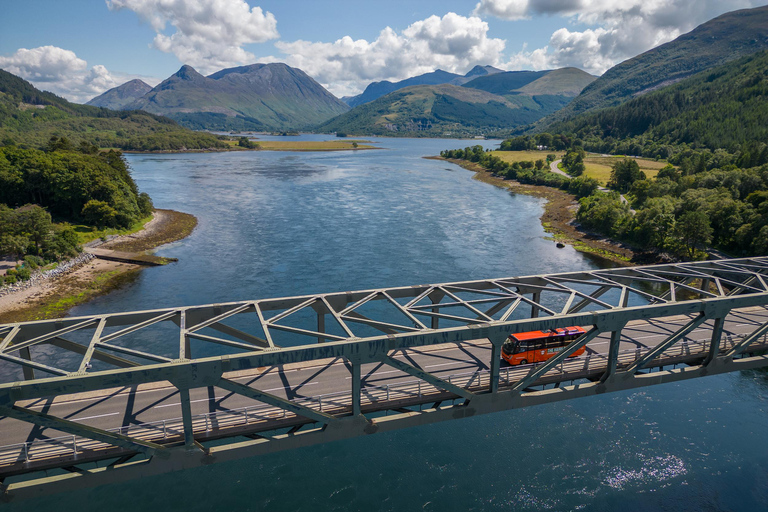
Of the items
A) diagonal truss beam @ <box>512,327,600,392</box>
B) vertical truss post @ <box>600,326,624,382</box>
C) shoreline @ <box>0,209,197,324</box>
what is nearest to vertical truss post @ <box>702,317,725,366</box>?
vertical truss post @ <box>600,326,624,382</box>

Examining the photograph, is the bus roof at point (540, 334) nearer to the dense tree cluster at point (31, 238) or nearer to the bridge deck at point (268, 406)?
the bridge deck at point (268, 406)

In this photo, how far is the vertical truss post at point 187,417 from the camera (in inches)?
696

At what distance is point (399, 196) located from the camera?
125812 millimetres

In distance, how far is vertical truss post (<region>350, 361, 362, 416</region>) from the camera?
19.5 metres

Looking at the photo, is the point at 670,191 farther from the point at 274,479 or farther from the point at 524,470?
the point at 274,479

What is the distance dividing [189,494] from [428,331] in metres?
19.3

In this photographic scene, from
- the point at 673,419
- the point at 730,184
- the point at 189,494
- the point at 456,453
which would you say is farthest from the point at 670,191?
the point at 189,494

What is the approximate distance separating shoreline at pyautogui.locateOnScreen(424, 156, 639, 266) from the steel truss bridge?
48219 millimetres

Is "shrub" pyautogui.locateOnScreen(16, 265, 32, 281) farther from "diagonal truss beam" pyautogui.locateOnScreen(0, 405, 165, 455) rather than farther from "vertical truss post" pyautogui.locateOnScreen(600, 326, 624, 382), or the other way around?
"vertical truss post" pyautogui.locateOnScreen(600, 326, 624, 382)

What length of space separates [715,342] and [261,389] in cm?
2514

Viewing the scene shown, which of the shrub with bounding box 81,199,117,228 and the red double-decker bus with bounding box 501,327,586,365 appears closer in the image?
the red double-decker bus with bounding box 501,327,586,365

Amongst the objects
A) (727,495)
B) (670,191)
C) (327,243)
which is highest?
(670,191)

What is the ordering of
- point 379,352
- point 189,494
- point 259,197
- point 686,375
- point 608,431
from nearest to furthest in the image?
1. point 379,352
2. point 686,375
3. point 189,494
4. point 608,431
5. point 259,197

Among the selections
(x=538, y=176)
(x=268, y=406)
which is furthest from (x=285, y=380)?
(x=538, y=176)
